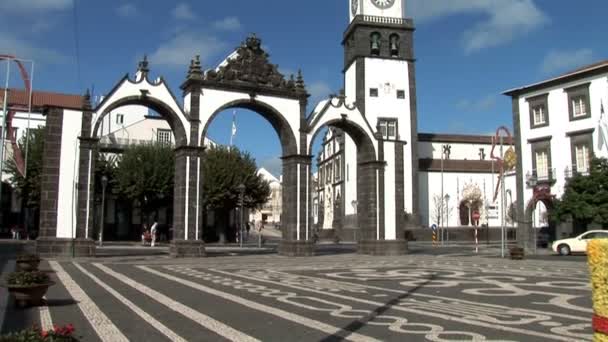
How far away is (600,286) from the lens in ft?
11.0

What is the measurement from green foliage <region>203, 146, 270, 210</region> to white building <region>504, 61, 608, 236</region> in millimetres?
21582

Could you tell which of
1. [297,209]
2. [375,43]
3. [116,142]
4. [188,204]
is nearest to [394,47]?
[375,43]

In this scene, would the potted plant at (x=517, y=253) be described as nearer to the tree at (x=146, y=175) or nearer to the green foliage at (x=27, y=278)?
the green foliage at (x=27, y=278)

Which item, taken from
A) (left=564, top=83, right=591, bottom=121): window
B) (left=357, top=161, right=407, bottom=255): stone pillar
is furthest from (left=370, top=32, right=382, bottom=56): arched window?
(left=357, top=161, right=407, bottom=255): stone pillar

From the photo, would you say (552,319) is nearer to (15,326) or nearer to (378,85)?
(15,326)

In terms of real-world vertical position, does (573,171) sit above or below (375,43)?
below

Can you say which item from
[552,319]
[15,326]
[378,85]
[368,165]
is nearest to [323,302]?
[552,319]

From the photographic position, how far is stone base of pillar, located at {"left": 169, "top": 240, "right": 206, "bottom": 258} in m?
25.6

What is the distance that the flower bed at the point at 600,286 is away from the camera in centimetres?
327

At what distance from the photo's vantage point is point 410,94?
59.7m

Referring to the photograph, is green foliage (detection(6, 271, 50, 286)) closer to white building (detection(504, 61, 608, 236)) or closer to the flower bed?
the flower bed

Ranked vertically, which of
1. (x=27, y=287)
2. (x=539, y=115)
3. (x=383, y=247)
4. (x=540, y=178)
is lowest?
(x=27, y=287)

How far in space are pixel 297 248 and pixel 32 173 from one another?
2829cm

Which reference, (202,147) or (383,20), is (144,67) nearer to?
(202,147)
